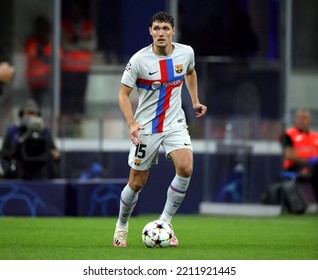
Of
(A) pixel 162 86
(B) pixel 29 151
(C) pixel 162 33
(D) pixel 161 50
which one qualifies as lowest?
(B) pixel 29 151

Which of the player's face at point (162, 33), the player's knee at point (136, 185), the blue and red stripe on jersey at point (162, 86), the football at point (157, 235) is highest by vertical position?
the player's face at point (162, 33)

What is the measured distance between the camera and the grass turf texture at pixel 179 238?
1085 cm

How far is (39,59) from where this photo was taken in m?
22.8

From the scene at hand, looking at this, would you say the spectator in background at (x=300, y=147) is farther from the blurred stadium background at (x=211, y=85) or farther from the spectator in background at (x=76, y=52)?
the spectator in background at (x=76, y=52)

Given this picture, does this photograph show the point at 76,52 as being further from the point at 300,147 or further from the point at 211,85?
the point at 300,147

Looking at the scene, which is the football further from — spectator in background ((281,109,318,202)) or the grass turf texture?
spectator in background ((281,109,318,202))

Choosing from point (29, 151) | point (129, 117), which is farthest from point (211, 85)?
point (129, 117)

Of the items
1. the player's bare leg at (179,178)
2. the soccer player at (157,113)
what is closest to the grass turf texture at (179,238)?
the player's bare leg at (179,178)

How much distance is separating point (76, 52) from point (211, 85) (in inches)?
103

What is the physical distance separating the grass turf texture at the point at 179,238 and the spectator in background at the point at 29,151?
1392 millimetres

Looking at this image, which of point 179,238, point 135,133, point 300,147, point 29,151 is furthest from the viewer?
point 300,147

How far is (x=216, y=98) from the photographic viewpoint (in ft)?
75.4

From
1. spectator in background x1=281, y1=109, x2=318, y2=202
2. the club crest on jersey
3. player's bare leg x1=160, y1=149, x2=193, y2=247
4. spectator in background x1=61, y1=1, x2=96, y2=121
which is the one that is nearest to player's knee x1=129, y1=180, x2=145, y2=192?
player's bare leg x1=160, y1=149, x2=193, y2=247
